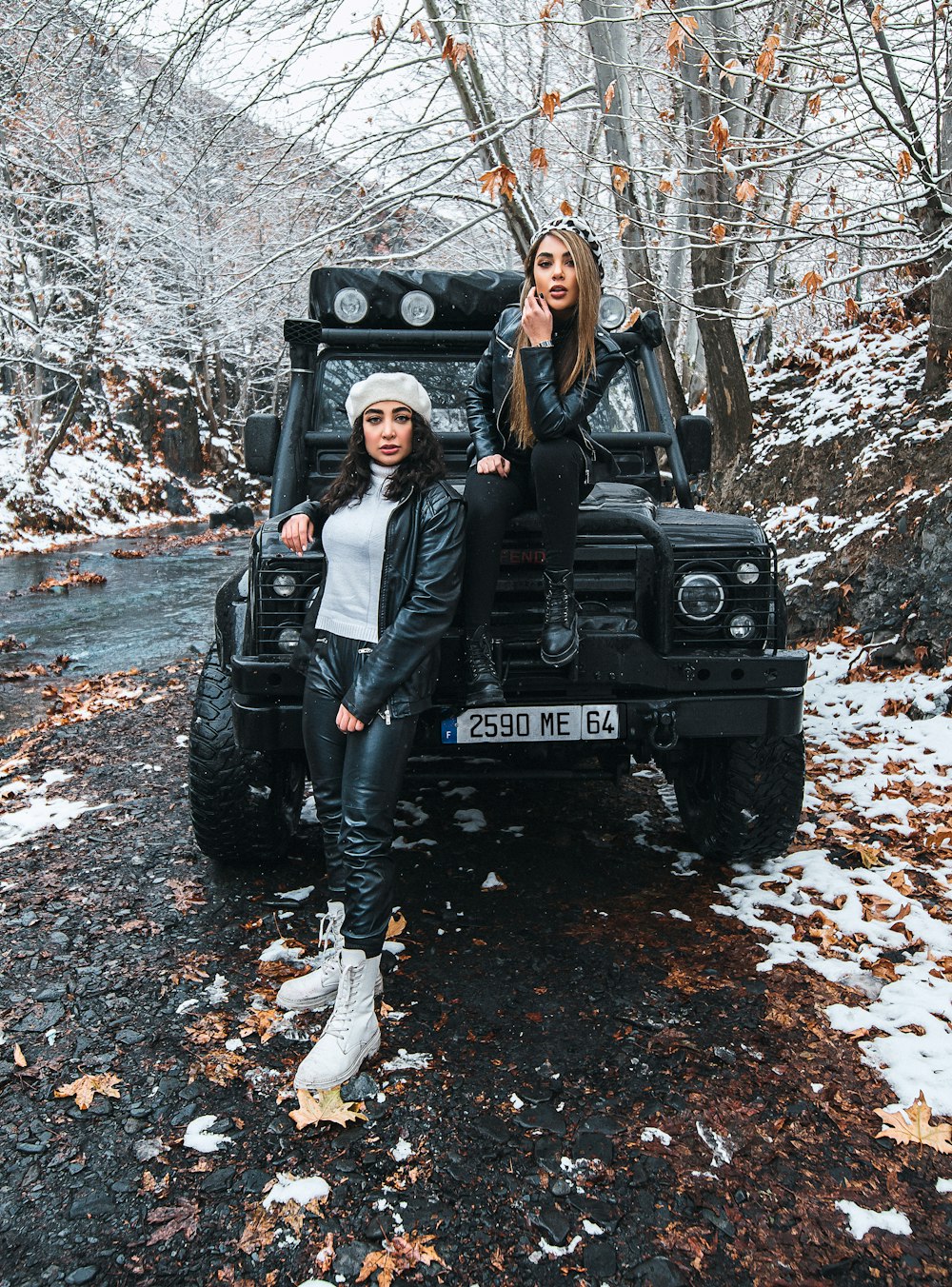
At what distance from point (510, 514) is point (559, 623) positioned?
16.1 inches

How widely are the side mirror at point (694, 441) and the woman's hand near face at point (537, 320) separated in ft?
5.93

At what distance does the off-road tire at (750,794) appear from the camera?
367 cm

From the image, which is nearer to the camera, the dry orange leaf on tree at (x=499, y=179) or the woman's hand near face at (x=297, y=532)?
the woman's hand near face at (x=297, y=532)

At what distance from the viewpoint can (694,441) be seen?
15.7ft

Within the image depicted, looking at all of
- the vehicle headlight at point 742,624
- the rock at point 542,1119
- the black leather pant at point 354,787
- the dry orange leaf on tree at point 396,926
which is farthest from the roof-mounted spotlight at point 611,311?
the rock at point 542,1119

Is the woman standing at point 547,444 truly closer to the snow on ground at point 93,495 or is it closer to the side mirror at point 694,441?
the side mirror at point 694,441

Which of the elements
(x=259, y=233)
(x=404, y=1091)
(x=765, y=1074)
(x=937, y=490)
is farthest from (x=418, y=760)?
(x=259, y=233)

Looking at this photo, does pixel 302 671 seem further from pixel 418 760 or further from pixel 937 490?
pixel 937 490

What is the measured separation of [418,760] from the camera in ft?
11.8

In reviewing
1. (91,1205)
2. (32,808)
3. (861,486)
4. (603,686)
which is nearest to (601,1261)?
(91,1205)

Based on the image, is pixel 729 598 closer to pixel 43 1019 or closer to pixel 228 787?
pixel 228 787

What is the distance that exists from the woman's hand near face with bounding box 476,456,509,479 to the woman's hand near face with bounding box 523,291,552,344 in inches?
15.8

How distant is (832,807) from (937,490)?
3.06m

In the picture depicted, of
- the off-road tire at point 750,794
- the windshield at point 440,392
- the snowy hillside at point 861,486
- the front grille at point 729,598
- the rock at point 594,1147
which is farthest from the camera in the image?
the snowy hillside at point 861,486
